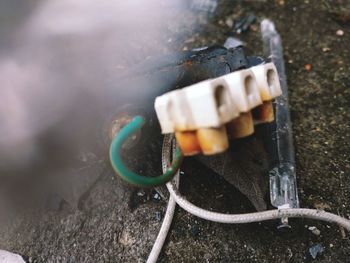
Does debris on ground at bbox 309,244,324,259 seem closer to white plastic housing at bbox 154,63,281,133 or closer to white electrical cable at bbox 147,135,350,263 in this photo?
white electrical cable at bbox 147,135,350,263

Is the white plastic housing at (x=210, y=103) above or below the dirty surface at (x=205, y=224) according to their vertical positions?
above

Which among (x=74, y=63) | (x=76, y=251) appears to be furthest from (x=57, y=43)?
(x=76, y=251)

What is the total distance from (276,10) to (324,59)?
452 mm

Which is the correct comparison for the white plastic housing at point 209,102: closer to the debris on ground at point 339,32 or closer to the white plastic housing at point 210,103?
the white plastic housing at point 210,103

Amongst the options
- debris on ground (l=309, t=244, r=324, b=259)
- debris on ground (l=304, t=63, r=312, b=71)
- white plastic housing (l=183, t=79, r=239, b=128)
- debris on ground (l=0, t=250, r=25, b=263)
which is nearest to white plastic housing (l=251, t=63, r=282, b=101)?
white plastic housing (l=183, t=79, r=239, b=128)

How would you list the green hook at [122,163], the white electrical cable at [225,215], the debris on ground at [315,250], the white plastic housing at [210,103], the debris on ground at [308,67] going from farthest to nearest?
the debris on ground at [308,67]
the debris on ground at [315,250]
the white electrical cable at [225,215]
the green hook at [122,163]
the white plastic housing at [210,103]

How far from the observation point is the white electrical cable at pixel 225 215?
1.37 m

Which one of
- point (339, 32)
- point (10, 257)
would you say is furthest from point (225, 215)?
point (339, 32)

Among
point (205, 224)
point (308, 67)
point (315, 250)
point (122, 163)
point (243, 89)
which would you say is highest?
point (243, 89)

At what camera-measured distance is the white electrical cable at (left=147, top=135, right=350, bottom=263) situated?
137 cm

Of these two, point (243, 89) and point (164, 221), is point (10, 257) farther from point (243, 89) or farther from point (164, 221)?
point (243, 89)

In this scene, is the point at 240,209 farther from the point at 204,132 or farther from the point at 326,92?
the point at 326,92

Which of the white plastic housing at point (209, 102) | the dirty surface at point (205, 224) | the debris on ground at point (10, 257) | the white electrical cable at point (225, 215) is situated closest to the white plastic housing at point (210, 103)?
the white plastic housing at point (209, 102)

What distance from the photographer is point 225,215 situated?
4.49 ft
